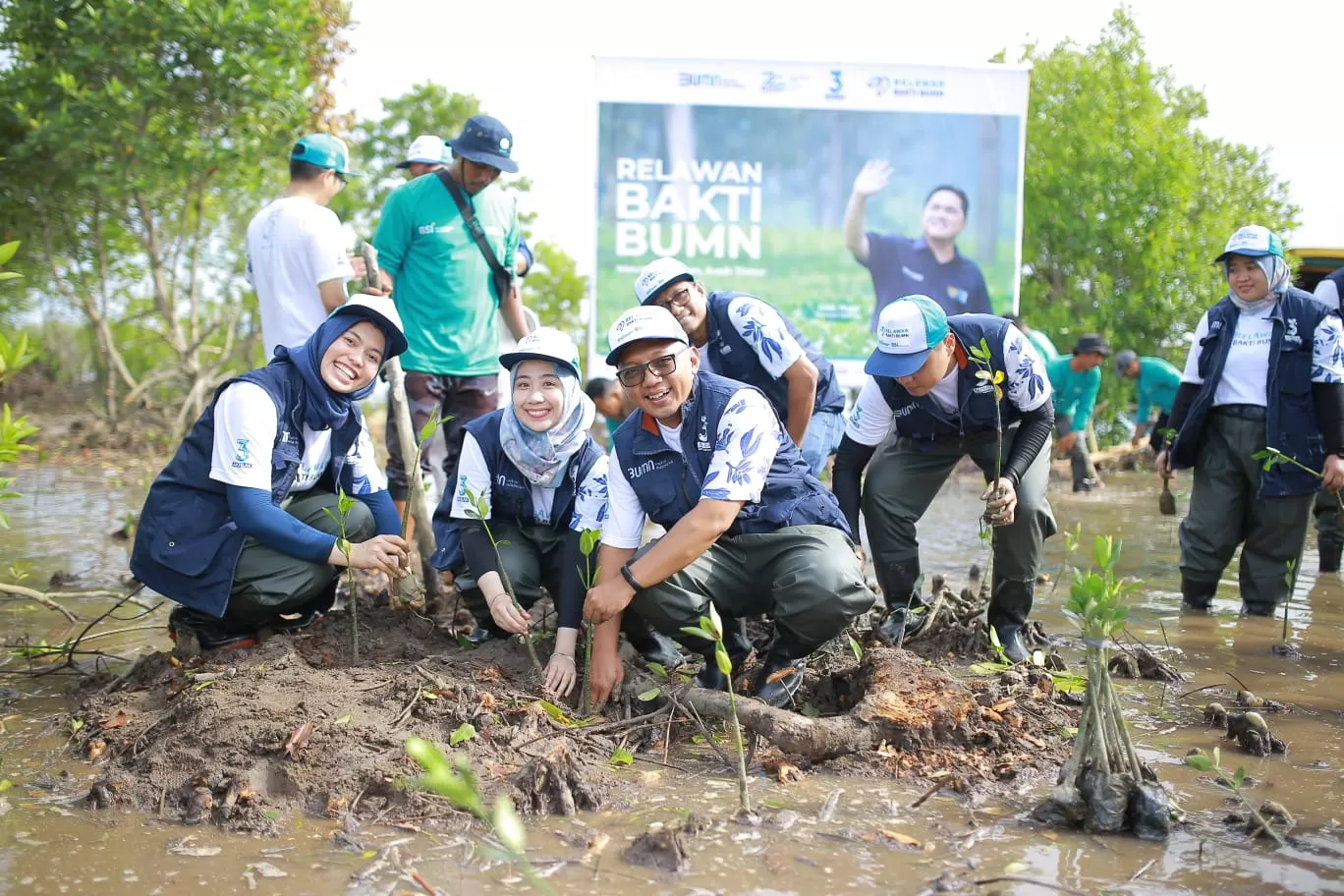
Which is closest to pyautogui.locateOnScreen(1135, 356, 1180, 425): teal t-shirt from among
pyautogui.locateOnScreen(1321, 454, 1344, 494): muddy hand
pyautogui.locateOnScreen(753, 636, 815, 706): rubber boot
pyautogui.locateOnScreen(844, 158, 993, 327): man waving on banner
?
pyautogui.locateOnScreen(844, 158, 993, 327): man waving on banner

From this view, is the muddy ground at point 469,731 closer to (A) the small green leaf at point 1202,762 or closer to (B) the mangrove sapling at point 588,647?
(B) the mangrove sapling at point 588,647

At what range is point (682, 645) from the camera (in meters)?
4.38

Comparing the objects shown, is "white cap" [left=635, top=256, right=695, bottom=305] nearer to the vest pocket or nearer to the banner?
the vest pocket

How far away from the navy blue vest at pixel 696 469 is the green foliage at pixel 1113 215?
53.9 ft

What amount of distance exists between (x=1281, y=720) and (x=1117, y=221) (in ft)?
55.8

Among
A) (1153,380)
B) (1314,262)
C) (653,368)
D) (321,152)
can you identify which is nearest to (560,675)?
(653,368)

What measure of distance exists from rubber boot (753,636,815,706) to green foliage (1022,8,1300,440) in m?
16.6

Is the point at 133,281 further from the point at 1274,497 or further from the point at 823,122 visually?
the point at 1274,497

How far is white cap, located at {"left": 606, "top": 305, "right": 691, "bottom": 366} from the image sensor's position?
143 inches

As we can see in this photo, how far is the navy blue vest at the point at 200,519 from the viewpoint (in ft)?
13.4

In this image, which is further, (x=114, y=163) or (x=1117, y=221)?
(x=1117, y=221)

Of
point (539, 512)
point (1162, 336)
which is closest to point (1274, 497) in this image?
point (539, 512)

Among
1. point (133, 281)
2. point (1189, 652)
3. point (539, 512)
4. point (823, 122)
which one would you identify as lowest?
point (1189, 652)

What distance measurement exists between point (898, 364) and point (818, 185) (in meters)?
7.70
